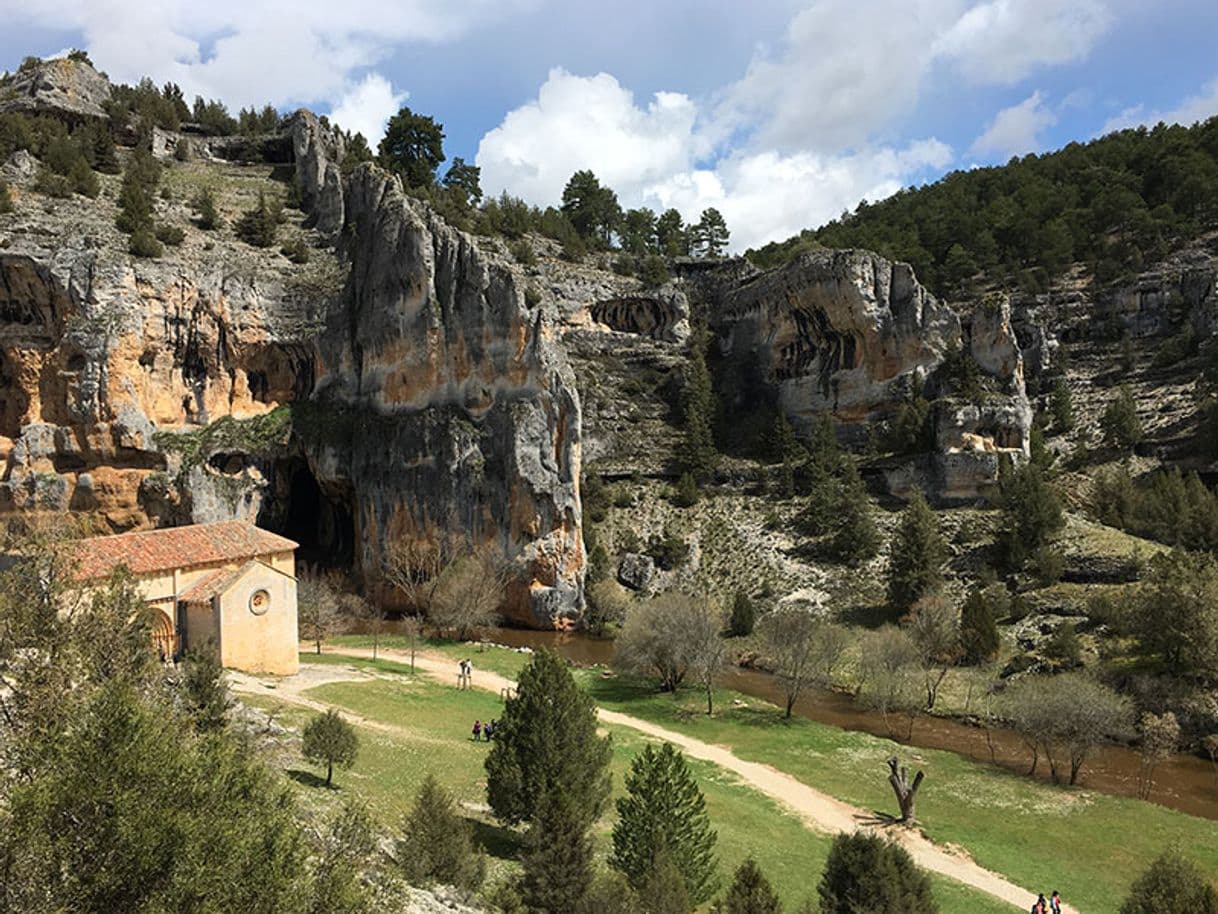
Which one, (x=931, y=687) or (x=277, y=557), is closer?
(x=277, y=557)

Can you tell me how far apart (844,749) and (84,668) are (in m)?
25.7

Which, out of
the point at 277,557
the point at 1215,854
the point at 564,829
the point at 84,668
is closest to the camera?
the point at 84,668

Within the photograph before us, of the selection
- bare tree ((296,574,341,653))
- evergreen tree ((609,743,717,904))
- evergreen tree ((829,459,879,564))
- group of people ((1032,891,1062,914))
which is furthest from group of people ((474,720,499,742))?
evergreen tree ((829,459,879,564))

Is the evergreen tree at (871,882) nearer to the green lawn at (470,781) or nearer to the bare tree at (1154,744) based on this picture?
the green lawn at (470,781)

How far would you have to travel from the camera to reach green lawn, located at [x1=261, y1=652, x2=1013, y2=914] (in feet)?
57.2

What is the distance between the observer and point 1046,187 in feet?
278

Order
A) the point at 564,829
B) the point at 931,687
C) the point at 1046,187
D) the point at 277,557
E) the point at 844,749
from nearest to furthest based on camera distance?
the point at 564,829, the point at 844,749, the point at 277,557, the point at 931,687, the point at 1046,187

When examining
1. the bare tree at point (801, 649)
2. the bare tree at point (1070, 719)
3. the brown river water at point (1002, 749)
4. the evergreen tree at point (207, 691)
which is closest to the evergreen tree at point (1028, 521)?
the brown river water at point (1002, 749)

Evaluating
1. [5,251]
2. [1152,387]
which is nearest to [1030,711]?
[1152,387]

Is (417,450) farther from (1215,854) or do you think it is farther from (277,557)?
(1215,854)

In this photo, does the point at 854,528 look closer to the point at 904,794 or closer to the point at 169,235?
the point at 904,794

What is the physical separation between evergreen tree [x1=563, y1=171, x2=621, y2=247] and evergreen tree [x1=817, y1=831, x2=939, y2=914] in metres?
81.8

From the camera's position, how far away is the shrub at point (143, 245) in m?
49.8

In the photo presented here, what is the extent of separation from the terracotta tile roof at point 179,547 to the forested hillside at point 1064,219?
5306 centimetres
